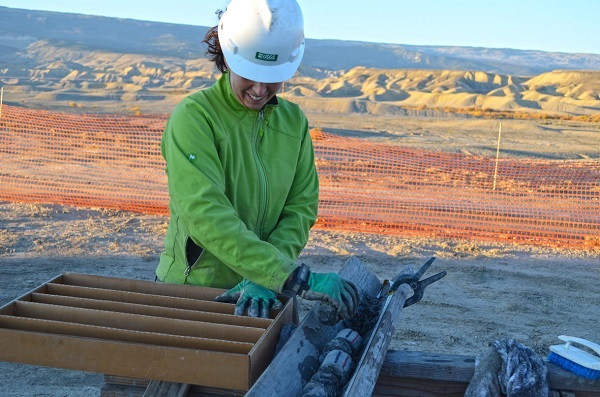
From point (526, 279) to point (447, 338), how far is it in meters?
2.24

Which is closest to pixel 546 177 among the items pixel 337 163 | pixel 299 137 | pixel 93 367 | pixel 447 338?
pixel 337 163

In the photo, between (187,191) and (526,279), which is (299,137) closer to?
(187,191)

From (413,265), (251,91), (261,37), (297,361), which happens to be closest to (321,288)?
(297,361)

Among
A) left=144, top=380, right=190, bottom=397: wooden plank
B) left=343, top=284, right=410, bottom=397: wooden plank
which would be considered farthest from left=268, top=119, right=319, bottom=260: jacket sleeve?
left=144, top=380, right=190, bottom=397: wooden plank

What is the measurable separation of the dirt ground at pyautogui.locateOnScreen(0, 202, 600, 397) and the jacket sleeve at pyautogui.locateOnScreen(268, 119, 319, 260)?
2.83 metres

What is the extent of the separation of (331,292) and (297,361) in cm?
30

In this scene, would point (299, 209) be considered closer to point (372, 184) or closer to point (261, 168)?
point (261, 168)

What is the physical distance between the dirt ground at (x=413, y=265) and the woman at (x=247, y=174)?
282cm

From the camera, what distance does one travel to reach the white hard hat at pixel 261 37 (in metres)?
2.86

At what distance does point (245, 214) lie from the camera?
3.11 metres

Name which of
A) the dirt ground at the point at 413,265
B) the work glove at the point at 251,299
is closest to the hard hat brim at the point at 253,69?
the work glove at the point at 251,299

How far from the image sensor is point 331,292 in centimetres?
276

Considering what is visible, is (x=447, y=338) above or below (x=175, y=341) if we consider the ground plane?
below

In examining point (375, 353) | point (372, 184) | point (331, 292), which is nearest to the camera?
point (375, 353)
